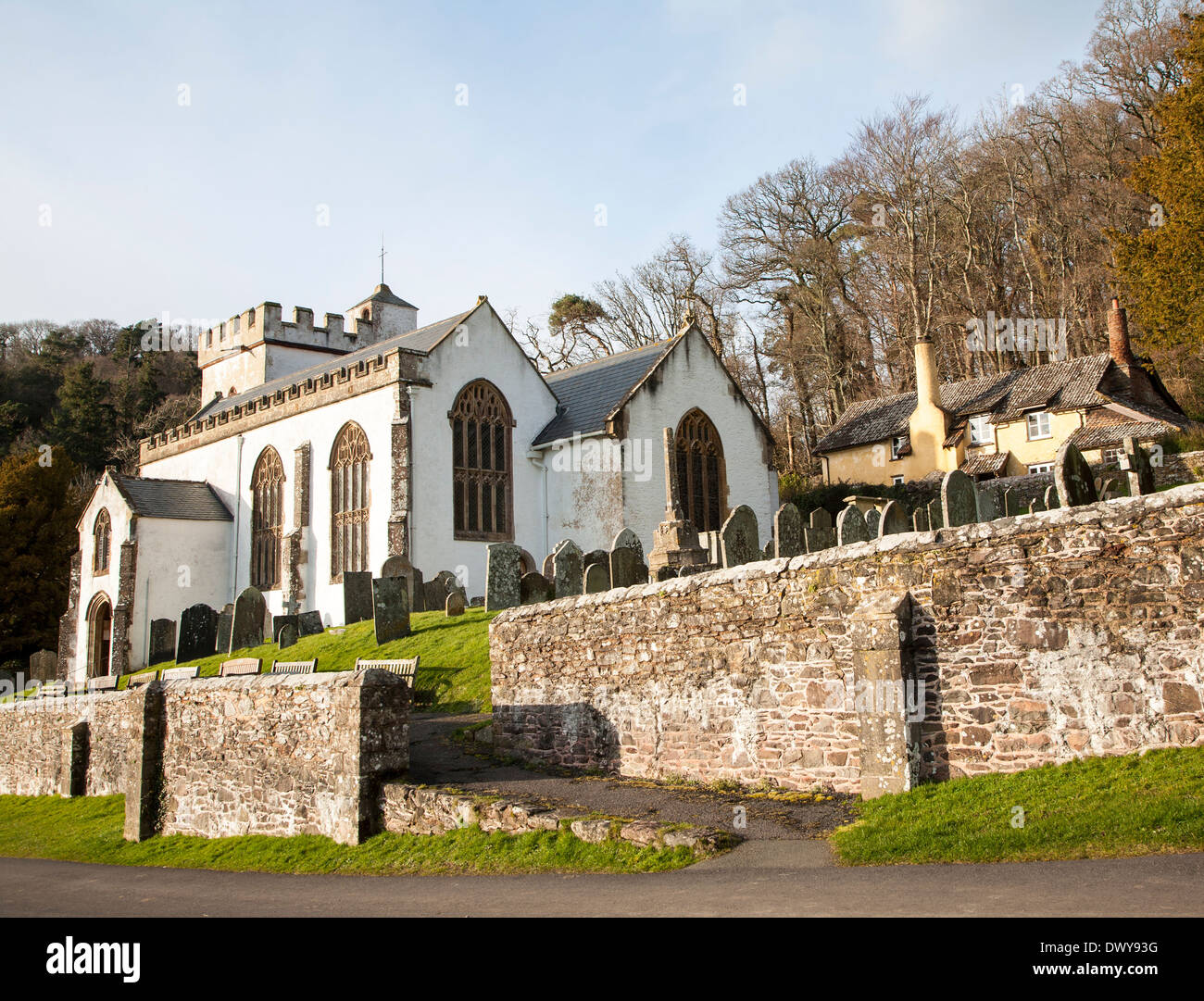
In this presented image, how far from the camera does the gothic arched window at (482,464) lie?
30109mm

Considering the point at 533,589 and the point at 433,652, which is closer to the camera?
the point at 433,652

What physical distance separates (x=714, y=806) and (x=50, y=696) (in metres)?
15.4

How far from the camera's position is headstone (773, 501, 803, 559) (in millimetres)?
16156

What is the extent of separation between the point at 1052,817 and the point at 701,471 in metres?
24.9

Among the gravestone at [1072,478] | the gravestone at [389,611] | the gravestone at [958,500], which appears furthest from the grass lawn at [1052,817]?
the gravestone at [389,611]

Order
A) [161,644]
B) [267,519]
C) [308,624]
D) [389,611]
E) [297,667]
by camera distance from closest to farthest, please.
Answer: [297,667]
[389,611]
[308,624]
[161,644]
[267,519]

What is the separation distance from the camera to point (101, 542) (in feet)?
122

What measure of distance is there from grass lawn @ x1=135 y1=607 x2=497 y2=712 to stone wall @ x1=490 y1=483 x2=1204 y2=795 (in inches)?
201

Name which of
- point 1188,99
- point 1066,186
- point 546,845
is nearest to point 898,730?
point 546,845

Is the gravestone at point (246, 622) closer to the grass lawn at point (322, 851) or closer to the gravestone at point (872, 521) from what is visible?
the grass lawn at point (322, 851)

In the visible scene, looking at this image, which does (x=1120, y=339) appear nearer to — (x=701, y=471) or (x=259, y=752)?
(x=701, y=471)

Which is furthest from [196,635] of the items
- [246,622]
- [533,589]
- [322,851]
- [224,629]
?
[322,851]

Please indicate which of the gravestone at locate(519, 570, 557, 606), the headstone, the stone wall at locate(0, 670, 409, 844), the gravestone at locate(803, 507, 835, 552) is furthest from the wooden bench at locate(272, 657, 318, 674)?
the gravestone at locate(803, 507, 835, 552)
